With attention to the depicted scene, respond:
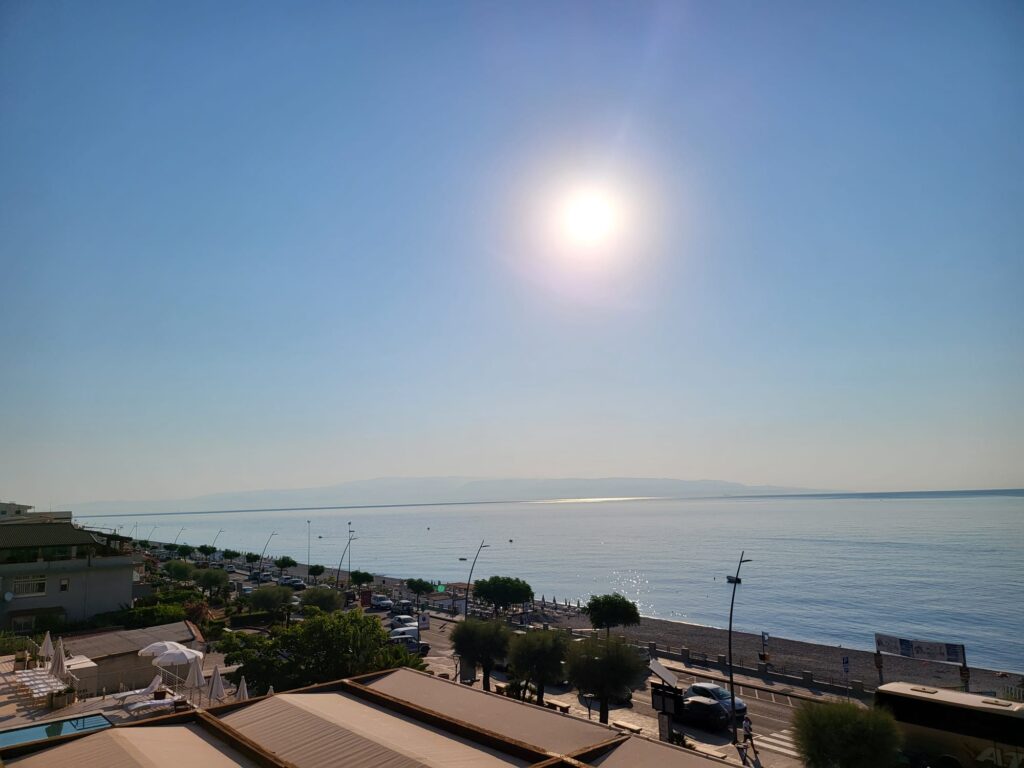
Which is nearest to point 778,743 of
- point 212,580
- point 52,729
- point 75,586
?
point 52,729

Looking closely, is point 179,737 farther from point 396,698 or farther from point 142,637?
point 142,637

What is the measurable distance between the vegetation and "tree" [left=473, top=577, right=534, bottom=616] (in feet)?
133

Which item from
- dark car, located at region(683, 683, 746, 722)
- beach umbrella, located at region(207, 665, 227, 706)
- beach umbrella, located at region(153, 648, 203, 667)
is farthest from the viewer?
dark car, located at region(683, 683, 746, 722)

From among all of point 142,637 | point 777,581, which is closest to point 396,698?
point 142,637

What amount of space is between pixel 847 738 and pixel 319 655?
18.1 meters

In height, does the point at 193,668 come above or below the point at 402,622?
above

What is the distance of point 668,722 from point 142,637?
28100 millimetres

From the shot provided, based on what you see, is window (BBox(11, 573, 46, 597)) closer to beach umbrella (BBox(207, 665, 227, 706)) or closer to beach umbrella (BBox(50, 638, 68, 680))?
beach umbrella (BBox(50, 638, 68, 680))

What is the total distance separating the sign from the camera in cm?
3622

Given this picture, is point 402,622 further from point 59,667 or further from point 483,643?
Answer: point 59,667

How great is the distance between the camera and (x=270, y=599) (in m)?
49.3

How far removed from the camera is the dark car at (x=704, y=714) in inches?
1086

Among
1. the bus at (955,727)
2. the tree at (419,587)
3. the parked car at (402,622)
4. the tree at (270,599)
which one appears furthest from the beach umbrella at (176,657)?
the tree at (419,587)

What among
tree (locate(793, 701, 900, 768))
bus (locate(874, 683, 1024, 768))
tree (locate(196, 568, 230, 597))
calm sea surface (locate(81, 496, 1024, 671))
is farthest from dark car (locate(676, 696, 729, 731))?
tree (locate(196, 568, 230, 597))
